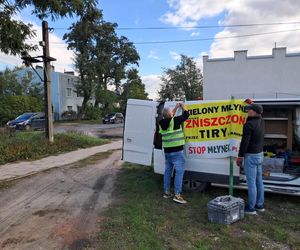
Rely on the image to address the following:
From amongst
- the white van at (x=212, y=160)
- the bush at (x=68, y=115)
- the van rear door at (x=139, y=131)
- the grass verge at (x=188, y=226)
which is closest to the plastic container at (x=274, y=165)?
the white van at (x=212, y=160)

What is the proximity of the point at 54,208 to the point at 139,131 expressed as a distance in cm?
235

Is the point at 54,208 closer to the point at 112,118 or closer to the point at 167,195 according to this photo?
the point at 167,195

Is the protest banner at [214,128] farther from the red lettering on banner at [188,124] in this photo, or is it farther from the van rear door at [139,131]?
the van rear door at [139,131]

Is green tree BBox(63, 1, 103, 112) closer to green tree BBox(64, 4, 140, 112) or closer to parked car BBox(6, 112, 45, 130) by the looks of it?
green tree BBox(64, 4, 140, 112)

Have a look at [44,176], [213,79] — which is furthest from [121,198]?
[213,79]

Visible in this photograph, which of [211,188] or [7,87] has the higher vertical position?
[7,87]

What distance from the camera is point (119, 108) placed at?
5919 cm

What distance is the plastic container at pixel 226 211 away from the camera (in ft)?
16.9

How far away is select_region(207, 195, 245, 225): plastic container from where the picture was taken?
514 centimetres

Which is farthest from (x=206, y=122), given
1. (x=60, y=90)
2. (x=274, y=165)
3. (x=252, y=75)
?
(x=60, y=90)

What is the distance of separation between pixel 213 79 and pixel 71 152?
13.7 m

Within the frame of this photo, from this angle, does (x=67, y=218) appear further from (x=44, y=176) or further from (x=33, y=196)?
(x=44, y=176)

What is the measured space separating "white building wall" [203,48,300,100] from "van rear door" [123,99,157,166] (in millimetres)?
16286

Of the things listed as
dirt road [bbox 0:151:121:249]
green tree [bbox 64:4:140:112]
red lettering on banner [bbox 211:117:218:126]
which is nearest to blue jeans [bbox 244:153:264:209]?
red lettering on banner [bbox 211:117:218:126]
